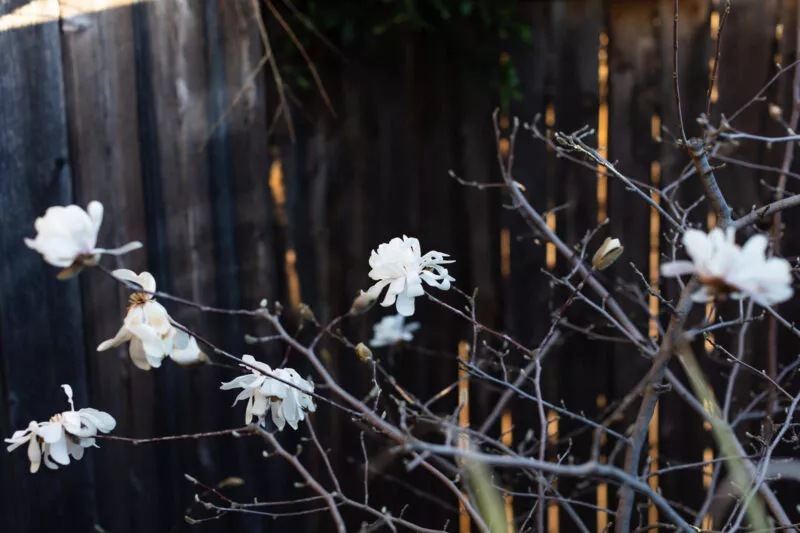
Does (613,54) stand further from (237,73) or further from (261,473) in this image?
(261,473)

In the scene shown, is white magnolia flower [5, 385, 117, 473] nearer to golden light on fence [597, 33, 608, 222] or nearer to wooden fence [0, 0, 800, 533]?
wooden fence [0, 0, 800, 533]

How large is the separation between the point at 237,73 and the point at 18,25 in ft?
1.50

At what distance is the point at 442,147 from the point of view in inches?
74.1

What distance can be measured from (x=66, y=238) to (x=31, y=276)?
96 cm

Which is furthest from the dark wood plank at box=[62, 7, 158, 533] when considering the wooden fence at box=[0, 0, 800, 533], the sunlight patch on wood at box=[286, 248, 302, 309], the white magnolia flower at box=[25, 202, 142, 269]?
the white magnolia flower at box=[25, 202, 142, 269]

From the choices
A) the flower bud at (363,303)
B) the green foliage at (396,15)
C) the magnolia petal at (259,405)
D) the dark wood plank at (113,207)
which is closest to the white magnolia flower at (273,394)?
the magnolia petal at (259,405)

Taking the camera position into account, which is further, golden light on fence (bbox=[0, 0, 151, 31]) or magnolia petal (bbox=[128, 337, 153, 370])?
golden light on fence (bbox=[0, 0, 151, 31])

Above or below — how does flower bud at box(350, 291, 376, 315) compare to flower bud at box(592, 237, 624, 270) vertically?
below

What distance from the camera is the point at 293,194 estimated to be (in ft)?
5.98

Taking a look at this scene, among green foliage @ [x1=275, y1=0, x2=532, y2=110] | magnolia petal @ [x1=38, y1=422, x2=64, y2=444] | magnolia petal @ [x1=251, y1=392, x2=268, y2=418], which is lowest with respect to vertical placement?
magnolia petal @ [x1=38, y1=422, x2=64, y2=444]

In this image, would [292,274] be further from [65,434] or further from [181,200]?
[65,434]

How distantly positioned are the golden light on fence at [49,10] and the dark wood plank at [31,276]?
11mm

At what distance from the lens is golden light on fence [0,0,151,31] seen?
56.5 inches

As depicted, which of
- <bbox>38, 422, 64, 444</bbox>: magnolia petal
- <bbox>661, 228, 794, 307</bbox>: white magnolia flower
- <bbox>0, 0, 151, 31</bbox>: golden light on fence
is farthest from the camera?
<bbox>0, 0, 151, 31</bbox>: golden light on fence
